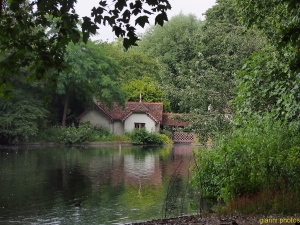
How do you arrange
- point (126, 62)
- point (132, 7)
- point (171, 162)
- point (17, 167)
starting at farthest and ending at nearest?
point (126, 62), point (171, 162), point (17, 167), point (132, 7)

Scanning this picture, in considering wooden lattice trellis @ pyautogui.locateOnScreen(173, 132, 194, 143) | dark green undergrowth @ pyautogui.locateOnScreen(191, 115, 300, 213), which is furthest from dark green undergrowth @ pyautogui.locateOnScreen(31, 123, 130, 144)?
dark green undergrowth @ pyautogui.locateOnScreen(191, 115, 300, 213)

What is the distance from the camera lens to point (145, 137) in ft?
141

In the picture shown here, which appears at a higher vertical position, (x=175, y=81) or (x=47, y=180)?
(x=175, y=81)

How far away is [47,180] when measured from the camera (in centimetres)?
2106

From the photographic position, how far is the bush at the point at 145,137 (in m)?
43.0

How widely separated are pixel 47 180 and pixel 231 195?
461 inches

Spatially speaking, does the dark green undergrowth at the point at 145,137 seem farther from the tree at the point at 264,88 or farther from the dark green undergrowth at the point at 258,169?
the dark green undergrowth at the point at 258,169

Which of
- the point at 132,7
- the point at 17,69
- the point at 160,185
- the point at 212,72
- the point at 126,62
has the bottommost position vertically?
the point at 160,185

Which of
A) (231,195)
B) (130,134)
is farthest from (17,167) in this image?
(130,134)

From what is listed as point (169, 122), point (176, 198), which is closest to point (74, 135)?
point (169, 122)

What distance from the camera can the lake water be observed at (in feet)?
46.4

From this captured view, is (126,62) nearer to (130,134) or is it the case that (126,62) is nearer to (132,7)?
(130,134)

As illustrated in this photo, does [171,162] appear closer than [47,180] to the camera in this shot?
No

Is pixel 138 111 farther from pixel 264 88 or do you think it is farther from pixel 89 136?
pixel 264 88
